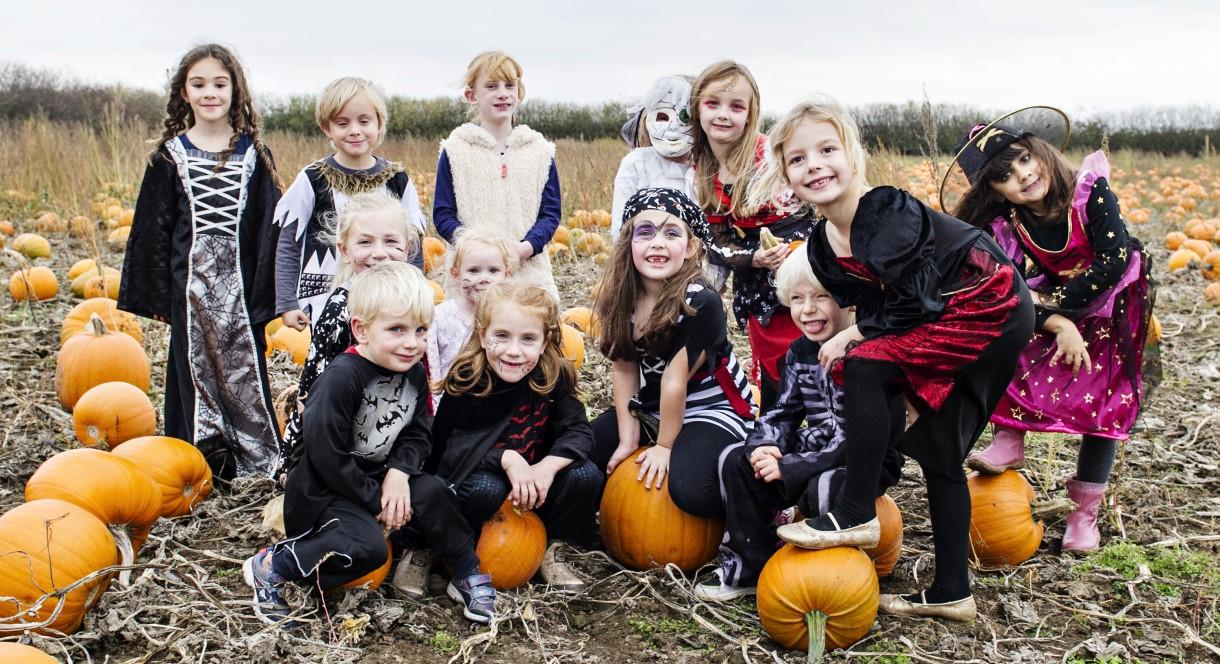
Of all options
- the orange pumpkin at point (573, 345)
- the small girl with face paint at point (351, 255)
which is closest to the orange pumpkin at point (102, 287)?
the orange pumpkin at point (573, 345)

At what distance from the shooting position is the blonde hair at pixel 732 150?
12.9ft

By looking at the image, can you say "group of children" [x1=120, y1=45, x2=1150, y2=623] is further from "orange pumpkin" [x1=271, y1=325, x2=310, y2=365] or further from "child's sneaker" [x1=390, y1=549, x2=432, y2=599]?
"orange pumpkin" [x1=271, y1=325, x2=310, y2=365]

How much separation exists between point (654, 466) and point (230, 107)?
2408 mm

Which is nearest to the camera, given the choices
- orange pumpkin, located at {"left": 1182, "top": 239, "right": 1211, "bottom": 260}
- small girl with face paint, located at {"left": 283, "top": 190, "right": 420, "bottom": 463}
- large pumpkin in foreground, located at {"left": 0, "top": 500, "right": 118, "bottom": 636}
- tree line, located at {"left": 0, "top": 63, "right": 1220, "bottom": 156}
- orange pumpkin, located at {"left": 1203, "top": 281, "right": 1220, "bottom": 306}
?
large pumpkin in foreground, located at {"left": 0, "top": 500, "right": 118, "bottom": 636}

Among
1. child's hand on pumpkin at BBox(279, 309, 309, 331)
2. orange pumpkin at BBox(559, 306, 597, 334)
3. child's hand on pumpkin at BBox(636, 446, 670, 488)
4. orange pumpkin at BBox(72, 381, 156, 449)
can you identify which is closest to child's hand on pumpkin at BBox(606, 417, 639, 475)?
child's hand on pumpkin at BBox(636, 446, 670, 488)

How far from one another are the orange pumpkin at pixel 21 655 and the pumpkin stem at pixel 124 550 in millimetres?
722

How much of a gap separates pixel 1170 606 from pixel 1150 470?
4.27 feet

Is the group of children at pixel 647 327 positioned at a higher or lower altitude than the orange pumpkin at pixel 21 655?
higher

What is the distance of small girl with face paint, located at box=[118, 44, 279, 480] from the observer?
399cm

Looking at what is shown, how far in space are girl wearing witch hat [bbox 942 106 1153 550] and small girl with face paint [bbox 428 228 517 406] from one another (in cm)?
180

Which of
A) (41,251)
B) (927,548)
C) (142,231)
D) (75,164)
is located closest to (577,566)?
(927,548)

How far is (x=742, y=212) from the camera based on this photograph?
3922 millimetres

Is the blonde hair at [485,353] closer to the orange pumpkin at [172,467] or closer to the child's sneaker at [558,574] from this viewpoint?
the child's sneaker at [558,574]

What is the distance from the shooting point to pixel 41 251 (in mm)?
8094
